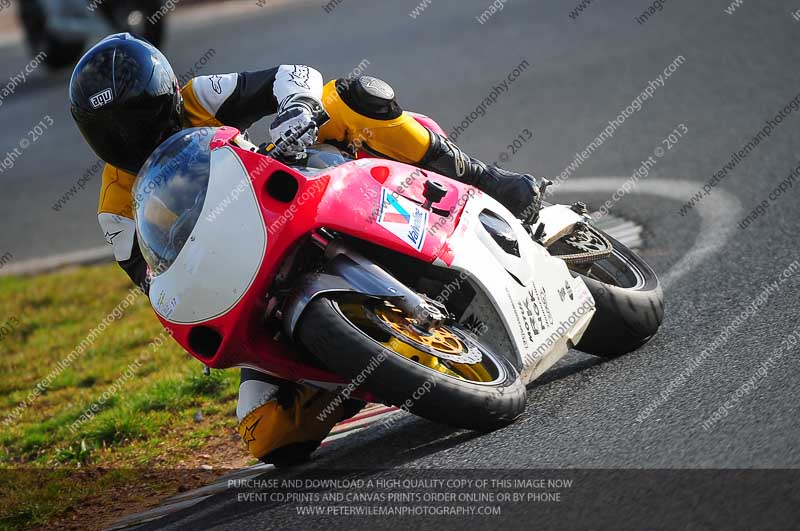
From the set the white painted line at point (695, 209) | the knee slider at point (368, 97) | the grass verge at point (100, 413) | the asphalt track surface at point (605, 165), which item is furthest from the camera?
the white painted line at point (695, 209)

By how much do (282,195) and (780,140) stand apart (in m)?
5.69

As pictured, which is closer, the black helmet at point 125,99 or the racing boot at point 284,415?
the black helmet at point 125,99

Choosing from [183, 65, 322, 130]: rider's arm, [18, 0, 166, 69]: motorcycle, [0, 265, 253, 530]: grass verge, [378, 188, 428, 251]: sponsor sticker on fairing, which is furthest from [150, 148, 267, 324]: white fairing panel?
[18, 0, 166, 69]: motorcycle

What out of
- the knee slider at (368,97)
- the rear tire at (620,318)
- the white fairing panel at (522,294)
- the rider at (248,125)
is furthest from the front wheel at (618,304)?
the knee slider at (368,97)

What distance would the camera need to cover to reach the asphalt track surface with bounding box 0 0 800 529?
4.02 m

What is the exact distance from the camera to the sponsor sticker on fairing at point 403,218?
4.19 m

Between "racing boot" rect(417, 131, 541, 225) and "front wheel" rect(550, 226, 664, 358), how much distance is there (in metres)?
0.35

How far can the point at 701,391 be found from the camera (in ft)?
13.9

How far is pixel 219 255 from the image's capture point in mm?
3881

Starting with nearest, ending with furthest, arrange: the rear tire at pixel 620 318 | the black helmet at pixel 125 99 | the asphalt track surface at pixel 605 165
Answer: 1. the asphalt track surface at pixel 605 165
2. the black helmet at pixel 125 99
3. the rear tire at pixel 620 318

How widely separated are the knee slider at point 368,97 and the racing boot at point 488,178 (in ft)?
0.93

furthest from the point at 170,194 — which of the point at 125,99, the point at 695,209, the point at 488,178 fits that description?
the point at 695,209

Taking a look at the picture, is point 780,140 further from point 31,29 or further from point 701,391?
point 31,29

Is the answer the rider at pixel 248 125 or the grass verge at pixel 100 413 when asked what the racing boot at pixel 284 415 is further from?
the grass verge at pixel 100 413
